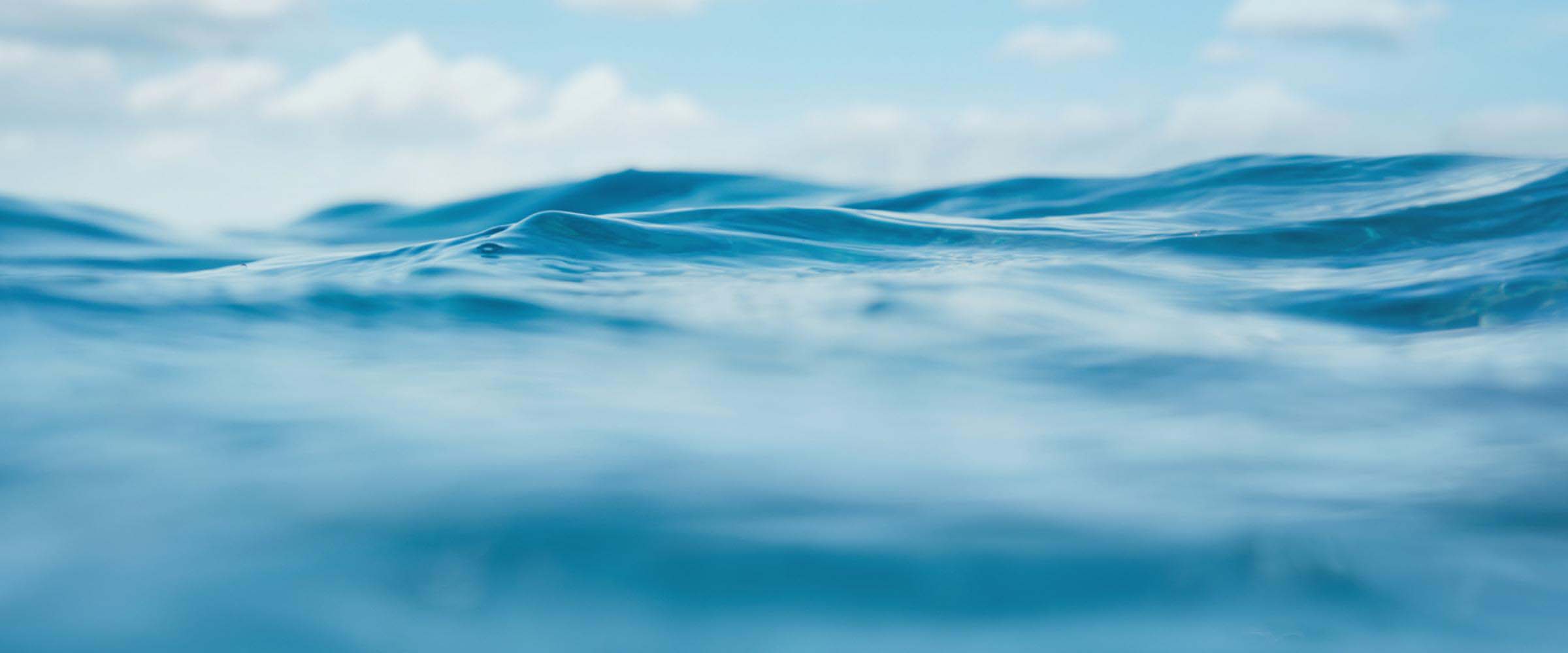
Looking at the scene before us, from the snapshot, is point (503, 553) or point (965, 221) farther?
point (965, 221)

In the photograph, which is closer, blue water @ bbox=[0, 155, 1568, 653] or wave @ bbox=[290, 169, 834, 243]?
blue water @ bbox=[0, 155, 1568, 653]

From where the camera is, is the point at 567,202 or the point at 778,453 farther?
the point at 567,202

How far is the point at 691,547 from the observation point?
6.25 feet

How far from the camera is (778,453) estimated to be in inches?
98.4

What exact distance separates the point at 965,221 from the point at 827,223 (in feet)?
3.71

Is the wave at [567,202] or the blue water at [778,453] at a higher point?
the wave at [567,202]

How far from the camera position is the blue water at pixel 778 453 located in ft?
5.52

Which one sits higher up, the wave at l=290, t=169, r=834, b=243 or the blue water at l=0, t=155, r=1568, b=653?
the wave at l=290, t=169, r=834, b=243

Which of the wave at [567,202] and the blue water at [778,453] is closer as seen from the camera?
the blue water at [778,453]

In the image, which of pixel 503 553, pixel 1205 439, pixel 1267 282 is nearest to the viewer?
pixel 503 553

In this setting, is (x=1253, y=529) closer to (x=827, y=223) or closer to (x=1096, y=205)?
(x=827, y=223)

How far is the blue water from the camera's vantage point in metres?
1.68

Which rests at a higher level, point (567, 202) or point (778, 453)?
point (567, 202)

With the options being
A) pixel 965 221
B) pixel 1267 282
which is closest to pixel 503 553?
pixel 1267 282
